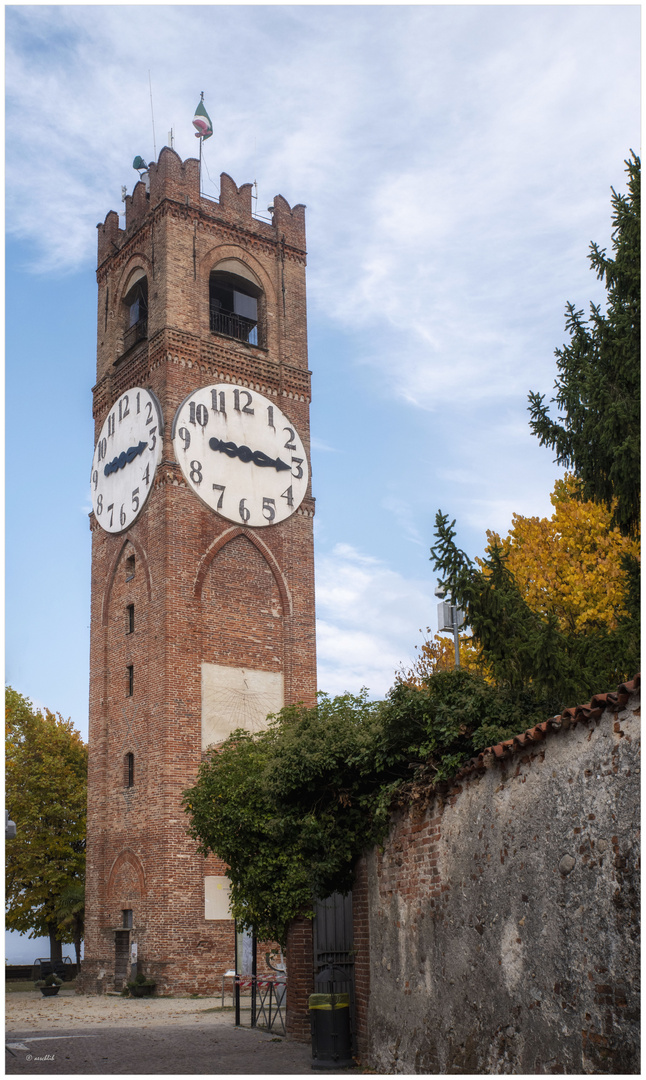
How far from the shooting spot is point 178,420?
90.4 ft

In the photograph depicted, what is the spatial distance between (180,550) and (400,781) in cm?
1679

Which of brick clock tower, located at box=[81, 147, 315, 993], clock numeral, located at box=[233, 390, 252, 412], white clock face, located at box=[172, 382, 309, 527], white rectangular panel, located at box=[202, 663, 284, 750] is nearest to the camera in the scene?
brick clock tower, located at box=[81, 147, 315, 993]

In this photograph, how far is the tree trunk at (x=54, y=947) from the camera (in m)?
34.2

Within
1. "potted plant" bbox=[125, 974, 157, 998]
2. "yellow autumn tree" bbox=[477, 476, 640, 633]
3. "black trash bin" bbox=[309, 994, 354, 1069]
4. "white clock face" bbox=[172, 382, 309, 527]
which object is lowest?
"potted plant" bbox=[125, 974, 157, 998]

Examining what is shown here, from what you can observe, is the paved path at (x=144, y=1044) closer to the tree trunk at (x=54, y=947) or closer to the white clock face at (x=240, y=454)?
the white clock face at (x=240, y=454)

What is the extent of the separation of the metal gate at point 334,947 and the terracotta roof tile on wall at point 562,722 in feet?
14.2

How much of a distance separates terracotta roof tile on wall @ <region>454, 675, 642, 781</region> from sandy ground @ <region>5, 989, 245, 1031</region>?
10143 mm

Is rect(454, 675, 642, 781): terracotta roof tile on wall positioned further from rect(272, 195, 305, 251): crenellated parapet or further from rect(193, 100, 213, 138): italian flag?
rect(193, 100, 213, 138): italian flag

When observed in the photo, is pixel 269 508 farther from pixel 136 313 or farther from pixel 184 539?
pixel 136 313

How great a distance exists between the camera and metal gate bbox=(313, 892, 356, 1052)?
11.8 meters

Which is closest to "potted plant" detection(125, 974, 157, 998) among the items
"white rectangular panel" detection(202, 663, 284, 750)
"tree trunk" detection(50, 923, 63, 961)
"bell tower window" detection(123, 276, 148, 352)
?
"white rectangular panel" detection(202, 663, 284, 750)

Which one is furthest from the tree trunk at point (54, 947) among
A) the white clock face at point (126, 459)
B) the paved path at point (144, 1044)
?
the white clock face at point (126, 459)

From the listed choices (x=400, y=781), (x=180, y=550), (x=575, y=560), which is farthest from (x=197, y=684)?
(x=400, y=781)

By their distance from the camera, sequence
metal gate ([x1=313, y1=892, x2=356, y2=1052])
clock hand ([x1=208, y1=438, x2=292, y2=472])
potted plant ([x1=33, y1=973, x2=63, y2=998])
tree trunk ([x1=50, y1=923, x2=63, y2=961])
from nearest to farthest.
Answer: metal gate ([x1=313, y1=892, x2=356, y2=1052]) → potted plant ([x1=33, y1=973, x2=63, y2=998]) → clock hand ([x1=208, y1=438, x2=292, y2=472]) → tree trunk ([x1=50, y1=923, x2=63, y2=961])
